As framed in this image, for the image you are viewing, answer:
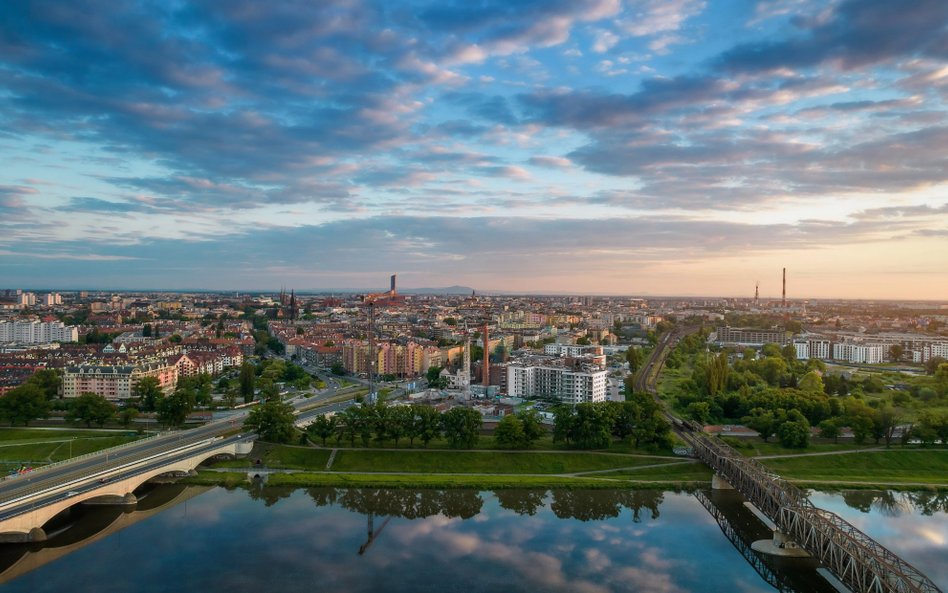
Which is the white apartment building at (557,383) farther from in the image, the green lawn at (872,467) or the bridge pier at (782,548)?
the bridge pier at (782,548)

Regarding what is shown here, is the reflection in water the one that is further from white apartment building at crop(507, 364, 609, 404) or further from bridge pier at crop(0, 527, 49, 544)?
bridge pier at crop(0, 527, 49, 544)

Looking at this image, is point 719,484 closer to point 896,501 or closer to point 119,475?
point 896,501

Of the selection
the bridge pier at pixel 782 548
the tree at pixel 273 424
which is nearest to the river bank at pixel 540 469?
the tree at pixel 273 424

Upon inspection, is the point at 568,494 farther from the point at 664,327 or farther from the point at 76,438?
the point at 664,327

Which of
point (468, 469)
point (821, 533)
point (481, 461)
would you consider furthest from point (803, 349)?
point (821, 533)

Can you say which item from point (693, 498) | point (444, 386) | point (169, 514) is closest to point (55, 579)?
point (169, 514)

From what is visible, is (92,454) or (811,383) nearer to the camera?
(92,454)
